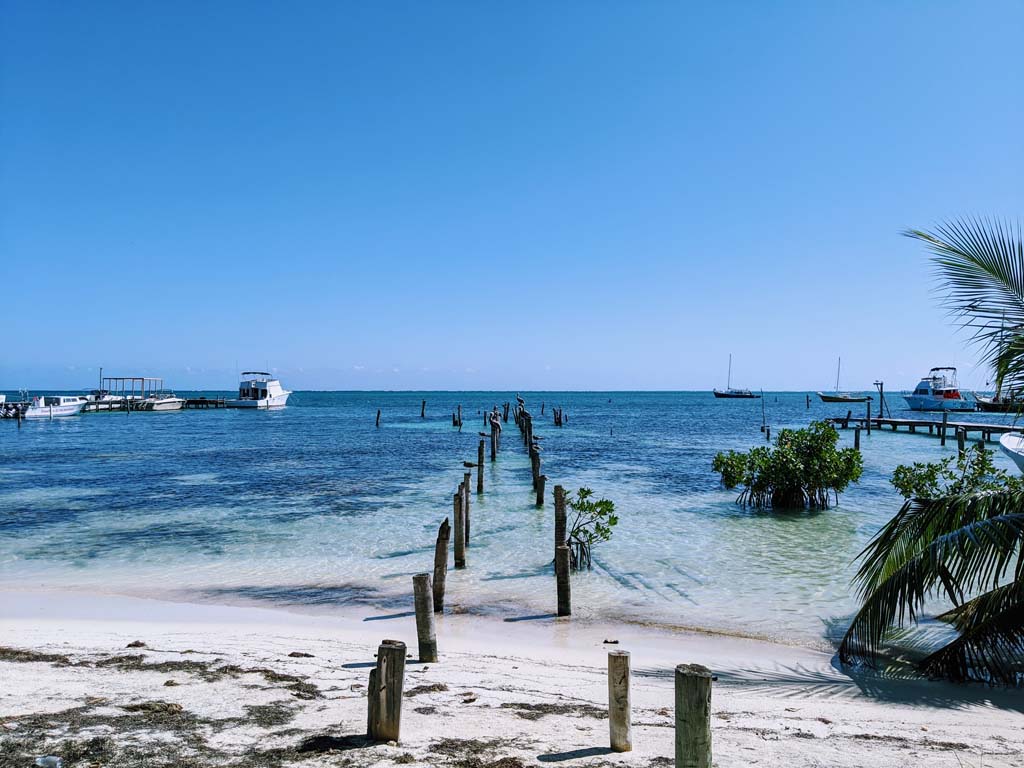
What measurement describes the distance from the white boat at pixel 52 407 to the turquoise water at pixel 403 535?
33.7 meters

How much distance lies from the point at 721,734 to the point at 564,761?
1.45 metres

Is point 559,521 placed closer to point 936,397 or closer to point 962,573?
point 962,573

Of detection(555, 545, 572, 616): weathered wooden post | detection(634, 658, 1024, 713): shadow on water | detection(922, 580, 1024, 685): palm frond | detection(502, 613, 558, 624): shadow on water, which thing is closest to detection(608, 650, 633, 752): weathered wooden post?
detection(634, 658, 1024, 713): shadow on water

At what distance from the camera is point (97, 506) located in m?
20.8

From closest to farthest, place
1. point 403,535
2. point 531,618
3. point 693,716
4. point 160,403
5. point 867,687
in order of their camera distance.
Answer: point 693,716, point 867,687, point 531,618, point 403,535, point 160,403

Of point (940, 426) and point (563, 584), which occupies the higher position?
point (940, 426)

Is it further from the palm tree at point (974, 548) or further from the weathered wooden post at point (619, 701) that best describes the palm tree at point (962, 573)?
the weathered wooden post at point (619, 701)

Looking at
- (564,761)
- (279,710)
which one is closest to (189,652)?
(279,710)

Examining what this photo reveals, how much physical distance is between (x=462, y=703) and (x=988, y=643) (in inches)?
211

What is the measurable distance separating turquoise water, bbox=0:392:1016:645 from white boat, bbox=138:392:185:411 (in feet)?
140

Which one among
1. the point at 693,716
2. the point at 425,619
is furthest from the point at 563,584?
the point at 693,716

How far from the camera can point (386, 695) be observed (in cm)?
510

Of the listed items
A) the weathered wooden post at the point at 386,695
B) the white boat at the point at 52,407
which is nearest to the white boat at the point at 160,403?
the white boat at the point at 52,407

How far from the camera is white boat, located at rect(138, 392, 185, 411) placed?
2970 inches
